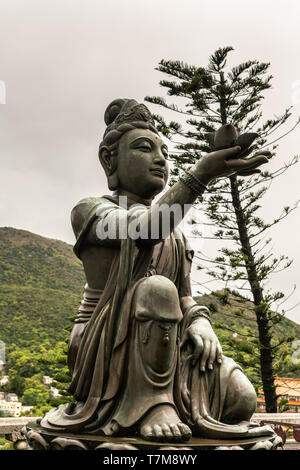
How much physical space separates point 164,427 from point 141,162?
1821 millimetres

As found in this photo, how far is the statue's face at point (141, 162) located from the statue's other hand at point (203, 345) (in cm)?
108

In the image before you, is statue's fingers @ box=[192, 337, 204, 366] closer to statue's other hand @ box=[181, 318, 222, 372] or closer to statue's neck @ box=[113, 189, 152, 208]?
statue's other hand @ box=[181, 318, 222, 372]

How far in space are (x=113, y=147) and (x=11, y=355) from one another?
1315 centimetres

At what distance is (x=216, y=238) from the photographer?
40.9 feet

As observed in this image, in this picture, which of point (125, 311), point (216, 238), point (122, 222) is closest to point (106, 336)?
point (125, 311)

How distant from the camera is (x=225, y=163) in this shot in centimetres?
294

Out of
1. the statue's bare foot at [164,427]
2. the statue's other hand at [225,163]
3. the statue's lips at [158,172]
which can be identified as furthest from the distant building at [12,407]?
the statue's other hand at [225,163]

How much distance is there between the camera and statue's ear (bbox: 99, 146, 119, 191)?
3.79m

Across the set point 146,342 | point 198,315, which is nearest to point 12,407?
point 198,315

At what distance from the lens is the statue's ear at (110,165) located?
3.79 m

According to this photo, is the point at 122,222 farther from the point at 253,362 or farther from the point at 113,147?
the point at 253,362

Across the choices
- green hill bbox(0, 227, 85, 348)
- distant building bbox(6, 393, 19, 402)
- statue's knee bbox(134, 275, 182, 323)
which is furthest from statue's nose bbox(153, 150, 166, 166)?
distant building bbox(6, 393, 19, 402)

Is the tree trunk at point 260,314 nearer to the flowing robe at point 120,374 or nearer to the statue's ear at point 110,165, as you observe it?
the statue's ear at point 110,165
